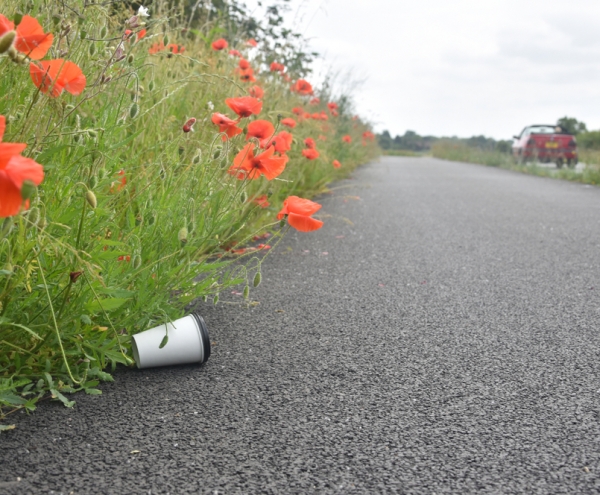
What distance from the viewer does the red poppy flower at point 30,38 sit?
119 centimetres

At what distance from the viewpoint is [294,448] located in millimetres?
1342

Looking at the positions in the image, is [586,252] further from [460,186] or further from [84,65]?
[460,186]

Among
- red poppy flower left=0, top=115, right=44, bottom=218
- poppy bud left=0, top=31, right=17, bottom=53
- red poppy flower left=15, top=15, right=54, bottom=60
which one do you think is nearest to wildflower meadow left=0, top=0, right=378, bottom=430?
red poppy flower left=15, top=15, right=54, bottom=60

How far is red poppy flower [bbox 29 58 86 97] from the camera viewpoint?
131 cm

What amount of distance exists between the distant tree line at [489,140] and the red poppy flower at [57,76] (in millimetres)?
17767

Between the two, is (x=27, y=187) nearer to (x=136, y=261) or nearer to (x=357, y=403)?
(x=136, y=261)

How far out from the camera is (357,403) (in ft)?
5.16

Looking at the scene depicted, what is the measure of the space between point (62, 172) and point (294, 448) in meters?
0.89

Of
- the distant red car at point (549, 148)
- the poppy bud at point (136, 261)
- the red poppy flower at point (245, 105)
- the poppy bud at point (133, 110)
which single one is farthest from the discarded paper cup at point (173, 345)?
the distant red car at point (549, 148)

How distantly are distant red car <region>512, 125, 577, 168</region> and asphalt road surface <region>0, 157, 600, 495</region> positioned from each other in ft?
45.2

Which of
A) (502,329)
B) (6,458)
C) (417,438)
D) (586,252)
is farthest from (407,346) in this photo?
(586,252)

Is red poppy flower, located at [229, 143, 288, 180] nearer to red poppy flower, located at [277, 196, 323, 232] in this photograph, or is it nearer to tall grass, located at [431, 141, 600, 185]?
red poppy flower, located at [277, 196, 323, 232]

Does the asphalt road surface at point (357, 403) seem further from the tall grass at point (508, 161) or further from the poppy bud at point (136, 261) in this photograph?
the tall grass at point (508, 161)

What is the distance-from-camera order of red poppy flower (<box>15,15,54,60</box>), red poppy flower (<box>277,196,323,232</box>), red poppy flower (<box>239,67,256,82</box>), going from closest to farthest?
red poppy flower (<box>15,15,54,60</box>)
red poppy flower (<box>277,196,323,232</box>)
red poppy flower (<box>239,67,256,82</box>)
